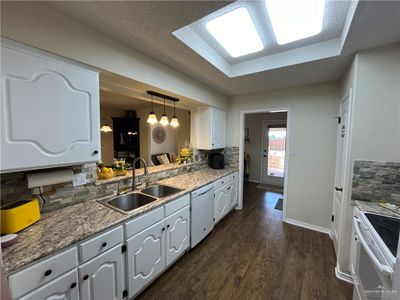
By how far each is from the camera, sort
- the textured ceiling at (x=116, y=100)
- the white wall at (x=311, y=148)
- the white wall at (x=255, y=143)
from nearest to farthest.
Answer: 1. the white wall at (x=311, y=148)
2. the textured ceiling at (x=116, y=100)
3. the white wall at (x=255, y=143)

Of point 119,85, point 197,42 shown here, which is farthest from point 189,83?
point 119,85

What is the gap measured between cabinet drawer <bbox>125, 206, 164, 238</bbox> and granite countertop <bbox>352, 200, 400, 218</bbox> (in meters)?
1.86

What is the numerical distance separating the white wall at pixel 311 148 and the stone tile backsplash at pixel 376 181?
1026 mm

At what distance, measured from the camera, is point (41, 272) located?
973 mm

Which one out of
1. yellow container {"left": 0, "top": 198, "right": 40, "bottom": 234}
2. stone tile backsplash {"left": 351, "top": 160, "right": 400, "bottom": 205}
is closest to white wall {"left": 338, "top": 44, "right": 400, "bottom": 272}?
stone tile backsplash {"left": 351, "top": 160, "right": 400, "bottom": 205}

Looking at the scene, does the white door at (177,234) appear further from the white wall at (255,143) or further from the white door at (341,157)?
the white wall at (255,143)

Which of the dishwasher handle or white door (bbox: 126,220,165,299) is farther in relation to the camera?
the dishwasher handle

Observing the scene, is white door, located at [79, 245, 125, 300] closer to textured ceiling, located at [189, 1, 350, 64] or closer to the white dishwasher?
the white dishwasher

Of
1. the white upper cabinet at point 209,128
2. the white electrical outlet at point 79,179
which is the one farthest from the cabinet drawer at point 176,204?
the white upper cabinet at point 209,128

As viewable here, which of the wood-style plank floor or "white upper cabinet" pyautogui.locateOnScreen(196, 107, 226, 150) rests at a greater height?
"white upper cabinet" pyautogui.locateOnScreen(196, 107, 226, 150)

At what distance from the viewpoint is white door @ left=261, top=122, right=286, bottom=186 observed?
17.2 ft

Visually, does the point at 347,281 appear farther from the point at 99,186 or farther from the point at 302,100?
the point at 99,186

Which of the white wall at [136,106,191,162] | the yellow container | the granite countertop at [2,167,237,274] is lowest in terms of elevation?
the granite countertop at [2,167,237,274]

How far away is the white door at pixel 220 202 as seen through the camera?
2762mm
